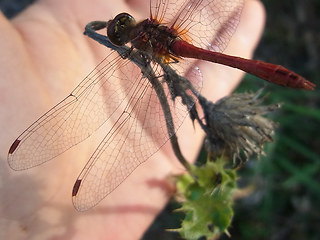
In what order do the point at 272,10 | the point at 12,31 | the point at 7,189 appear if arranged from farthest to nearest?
the point at 272,10 → the point at 12,31 → the point at 7,189

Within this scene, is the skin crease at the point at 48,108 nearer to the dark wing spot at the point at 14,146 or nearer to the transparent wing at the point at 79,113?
the transparent wing at the point at 79,113

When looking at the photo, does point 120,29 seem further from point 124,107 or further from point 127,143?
point 127,143

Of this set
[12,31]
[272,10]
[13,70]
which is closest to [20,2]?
[12,31]

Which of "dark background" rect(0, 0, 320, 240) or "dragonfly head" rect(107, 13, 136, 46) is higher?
"dragonfly head" rect(107, 13, 136, 46)

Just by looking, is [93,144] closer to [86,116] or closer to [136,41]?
[86,116]

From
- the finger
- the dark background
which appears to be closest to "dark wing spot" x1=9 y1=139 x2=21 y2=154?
the finger

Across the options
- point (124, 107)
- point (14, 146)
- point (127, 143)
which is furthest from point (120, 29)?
point (14, 146)

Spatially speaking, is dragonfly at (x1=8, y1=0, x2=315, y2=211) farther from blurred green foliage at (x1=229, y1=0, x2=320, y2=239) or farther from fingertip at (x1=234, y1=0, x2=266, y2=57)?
blurred green foliage at (x1=229, y1=0, x2=320, y2=239)
